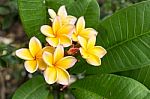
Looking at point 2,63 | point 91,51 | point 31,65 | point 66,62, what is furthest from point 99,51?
point 2,63

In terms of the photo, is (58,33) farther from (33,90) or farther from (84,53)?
(33,90)

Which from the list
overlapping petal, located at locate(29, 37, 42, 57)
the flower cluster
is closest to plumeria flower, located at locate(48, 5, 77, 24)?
the flower cluster

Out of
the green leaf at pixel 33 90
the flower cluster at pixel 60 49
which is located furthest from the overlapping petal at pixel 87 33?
the green leaf at pixel 33 90

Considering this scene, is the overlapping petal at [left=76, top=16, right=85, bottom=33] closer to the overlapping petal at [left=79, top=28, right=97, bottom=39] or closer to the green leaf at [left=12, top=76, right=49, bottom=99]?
the overlapping petal at [left=79, top=28, right=97, bottom=39]

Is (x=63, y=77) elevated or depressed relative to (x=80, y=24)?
depressed

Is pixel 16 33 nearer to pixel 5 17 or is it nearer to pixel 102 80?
pixel 5 17

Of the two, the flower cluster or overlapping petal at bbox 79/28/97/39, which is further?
overlapping petal at bbox 79/28/97/39
